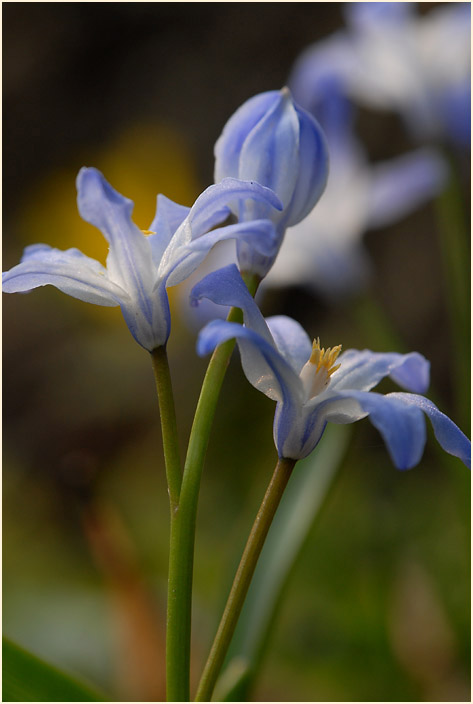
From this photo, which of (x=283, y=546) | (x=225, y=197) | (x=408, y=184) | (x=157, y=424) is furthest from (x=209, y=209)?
(x=157, y=424)

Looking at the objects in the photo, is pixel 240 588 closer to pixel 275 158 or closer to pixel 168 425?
pixel 168 425

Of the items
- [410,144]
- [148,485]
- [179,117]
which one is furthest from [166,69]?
[148,485]

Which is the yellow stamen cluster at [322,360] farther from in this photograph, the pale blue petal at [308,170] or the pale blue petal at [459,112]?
the pale blue petal at [459,112]

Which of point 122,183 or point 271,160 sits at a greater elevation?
point 122,183

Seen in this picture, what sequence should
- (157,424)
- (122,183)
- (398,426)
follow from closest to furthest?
(398,426) < (157,424) < (122,183)

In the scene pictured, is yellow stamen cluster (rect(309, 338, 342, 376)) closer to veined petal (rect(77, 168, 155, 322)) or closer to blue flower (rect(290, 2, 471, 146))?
veined petal (rect(77, 168, 155, 322))
